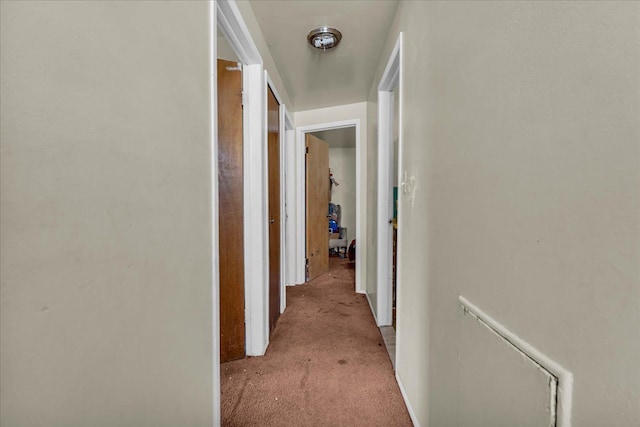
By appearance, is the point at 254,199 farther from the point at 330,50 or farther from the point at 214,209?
the point at 330,50

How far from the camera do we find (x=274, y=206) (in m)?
2.50

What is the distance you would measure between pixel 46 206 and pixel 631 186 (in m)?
0.93

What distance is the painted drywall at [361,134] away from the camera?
Result: 3.25m

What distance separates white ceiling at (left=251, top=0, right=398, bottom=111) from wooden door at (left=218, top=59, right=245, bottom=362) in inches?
17.1

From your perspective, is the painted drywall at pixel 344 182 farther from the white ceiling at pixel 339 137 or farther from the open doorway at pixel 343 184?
the white ceiling at pixel 339 137

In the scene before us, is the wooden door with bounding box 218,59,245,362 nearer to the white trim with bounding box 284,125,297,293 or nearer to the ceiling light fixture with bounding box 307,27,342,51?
the ceiling light fixture with bounding box 307,27,342,51

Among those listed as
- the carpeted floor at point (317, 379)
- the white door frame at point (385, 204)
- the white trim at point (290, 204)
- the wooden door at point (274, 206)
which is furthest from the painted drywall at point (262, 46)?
the carpeted floor at point (317, 379)

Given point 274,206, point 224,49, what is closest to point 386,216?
point 274,206

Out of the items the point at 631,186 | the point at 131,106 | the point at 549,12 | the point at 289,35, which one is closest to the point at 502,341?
the point at 631,186

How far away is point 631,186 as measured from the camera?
413 millimetres

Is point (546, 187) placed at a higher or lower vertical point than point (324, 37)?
lower

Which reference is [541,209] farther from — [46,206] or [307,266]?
[307,266]

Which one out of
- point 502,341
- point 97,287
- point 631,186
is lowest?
point 502,341

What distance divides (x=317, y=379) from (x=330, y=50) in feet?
7.52
